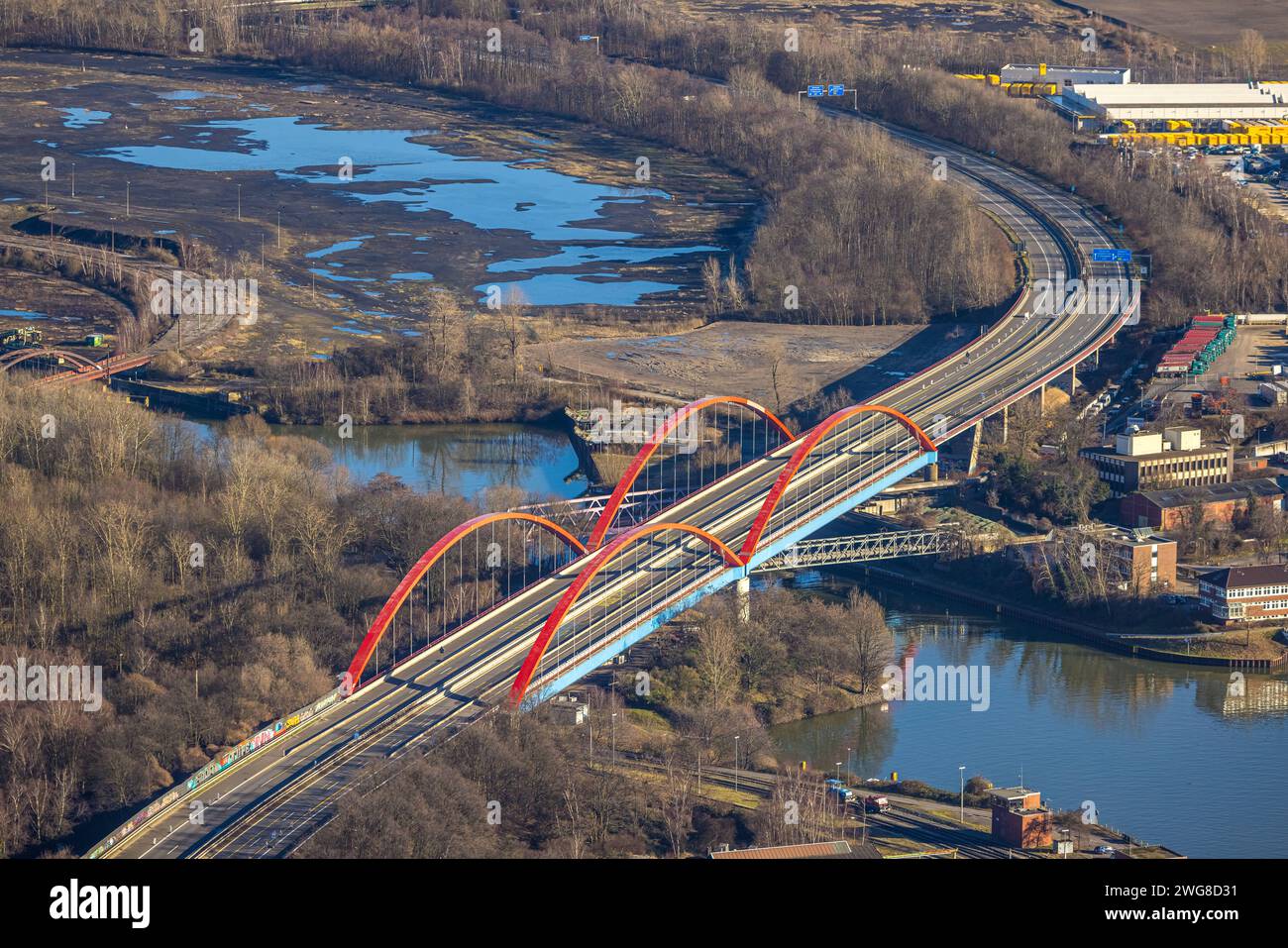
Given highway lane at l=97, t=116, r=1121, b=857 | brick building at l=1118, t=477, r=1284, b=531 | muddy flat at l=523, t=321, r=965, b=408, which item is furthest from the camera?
muddy flat at l=523, t=321, r=965, b=408

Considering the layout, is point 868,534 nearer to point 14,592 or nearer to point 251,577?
point 251,577

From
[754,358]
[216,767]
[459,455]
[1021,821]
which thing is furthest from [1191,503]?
[216,767]

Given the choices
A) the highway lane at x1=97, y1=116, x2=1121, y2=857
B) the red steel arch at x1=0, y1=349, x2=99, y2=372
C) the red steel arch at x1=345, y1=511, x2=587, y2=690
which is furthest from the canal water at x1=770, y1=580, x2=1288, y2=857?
the red steel arch at x1=0, y1=349, x2=99, y2=372

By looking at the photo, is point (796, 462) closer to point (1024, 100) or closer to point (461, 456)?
point (461, 456)

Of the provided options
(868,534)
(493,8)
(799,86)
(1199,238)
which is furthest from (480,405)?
(493,8)

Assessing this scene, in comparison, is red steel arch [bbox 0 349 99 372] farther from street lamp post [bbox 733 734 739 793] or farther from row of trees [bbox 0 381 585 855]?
street lamp post [bbox 733 734 739 793]

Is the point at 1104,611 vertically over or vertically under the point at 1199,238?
under
